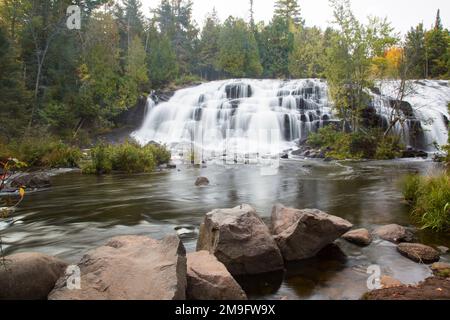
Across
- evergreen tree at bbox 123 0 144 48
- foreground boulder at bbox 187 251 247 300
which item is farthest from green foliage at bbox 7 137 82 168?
evergreen tree at bbox 123 0 144 48

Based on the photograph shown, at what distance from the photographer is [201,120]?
3422 centimetres

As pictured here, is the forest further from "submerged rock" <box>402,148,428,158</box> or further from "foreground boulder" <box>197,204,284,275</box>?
"foreground boulder" <box>197,204,284,275</box>

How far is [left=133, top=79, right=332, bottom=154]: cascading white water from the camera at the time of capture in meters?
31.6

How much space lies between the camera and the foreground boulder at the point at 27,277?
4191 mm

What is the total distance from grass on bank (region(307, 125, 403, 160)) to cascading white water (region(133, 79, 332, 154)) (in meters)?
4.07

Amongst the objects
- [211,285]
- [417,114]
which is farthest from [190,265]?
[417,114]

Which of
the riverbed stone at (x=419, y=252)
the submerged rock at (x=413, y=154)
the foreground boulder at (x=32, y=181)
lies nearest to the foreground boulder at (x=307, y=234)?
the riverbed stone at (x=419, y=252)

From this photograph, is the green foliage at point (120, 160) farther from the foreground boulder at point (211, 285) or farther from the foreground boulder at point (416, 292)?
the foreground boulder at point (416, 292)

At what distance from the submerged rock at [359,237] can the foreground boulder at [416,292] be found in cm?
208

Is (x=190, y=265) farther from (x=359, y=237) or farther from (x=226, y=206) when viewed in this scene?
(x=226, y=206)

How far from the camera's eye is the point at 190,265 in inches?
187

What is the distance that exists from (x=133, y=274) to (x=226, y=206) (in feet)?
20.7

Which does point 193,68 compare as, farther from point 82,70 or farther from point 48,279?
point 48,279
